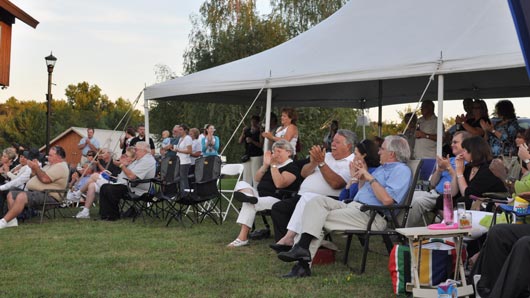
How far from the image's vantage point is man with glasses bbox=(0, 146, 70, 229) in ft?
26.7

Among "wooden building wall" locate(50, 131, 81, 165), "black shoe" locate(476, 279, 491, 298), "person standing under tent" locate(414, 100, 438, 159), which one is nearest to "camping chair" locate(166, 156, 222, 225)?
"person standing under tent" locate(414, 100, 438, 159)

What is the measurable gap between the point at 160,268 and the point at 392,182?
1946 millimetres

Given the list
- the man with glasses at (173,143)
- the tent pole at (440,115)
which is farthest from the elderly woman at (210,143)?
the tent pole at (440,115)

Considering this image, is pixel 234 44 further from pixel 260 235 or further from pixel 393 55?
pixel 260 235

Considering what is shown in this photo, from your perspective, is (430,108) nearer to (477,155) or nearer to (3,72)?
(477,155)

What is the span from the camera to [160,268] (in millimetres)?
5223

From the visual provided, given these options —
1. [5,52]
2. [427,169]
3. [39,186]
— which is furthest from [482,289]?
[5,52]

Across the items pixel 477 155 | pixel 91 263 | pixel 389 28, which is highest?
pixel 389 28

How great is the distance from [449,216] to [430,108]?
466 cm

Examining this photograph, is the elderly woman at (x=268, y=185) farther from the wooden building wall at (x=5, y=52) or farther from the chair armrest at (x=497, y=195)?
the wooden building wall at (x=5, y=52)

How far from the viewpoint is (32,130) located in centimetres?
4522

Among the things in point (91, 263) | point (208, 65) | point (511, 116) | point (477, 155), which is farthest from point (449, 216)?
point (208, 65)

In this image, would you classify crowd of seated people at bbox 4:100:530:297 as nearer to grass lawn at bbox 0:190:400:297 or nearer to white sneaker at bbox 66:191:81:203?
grass lawn at bbox 0:190:400:297

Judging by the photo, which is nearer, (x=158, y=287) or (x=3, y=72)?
(x=158, y=287)
